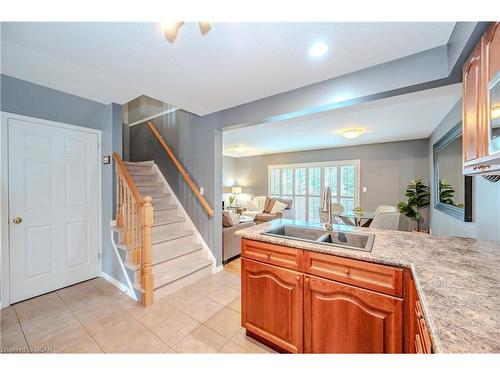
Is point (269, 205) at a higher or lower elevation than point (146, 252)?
higher

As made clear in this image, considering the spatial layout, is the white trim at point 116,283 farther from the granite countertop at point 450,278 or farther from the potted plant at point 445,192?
the potted plant at point 445,192

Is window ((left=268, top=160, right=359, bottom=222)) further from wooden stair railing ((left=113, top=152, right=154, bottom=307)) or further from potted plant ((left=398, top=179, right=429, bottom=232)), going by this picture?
wooden stair railing ((left=113, top=152, right=154, bottom=307))

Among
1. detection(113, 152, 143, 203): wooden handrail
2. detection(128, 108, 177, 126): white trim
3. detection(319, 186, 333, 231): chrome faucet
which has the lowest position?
detection(319, 186, 333, 231): chrome faucet

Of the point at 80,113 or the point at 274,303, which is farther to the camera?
the point at 80,113

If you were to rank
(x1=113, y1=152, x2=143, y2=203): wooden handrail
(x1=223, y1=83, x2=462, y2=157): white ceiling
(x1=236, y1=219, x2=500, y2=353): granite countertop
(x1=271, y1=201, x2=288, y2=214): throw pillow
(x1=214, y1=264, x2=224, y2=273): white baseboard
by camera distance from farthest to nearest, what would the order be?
(x1=271, y1=201, x2=288, y2=214): throw pillow < (x1=214, y1=264, x2=224, y2=273): white baseboard < (x1=223, y1=83, x2=462, y2=157): white ceiling < (x1=113, y1=152, x2=143, y2=203): wooden handrail < (x1=236, y1=219, x2=500, y2=353): granite countertop

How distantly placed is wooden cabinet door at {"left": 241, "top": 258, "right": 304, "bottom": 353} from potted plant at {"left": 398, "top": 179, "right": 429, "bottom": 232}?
4754 mm

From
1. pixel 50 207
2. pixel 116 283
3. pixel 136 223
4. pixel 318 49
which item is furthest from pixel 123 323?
pixel 318 49

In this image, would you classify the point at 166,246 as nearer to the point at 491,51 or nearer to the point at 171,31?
the point at 171,31

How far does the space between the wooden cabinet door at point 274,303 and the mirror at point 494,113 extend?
3.93ft

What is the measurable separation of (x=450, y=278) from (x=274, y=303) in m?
1.03

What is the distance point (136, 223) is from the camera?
239 centimetres

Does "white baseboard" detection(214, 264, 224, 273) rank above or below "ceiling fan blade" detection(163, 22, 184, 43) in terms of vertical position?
below

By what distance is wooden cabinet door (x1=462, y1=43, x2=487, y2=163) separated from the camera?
1.09 meters

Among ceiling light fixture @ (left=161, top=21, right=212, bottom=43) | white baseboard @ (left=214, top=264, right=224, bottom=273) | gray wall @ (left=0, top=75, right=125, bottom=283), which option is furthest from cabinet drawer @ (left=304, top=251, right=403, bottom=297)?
gray wall @ (left=0, top=75, right=125, bottom=283)
